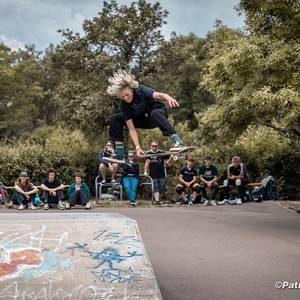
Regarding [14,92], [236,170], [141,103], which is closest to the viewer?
[141,103]

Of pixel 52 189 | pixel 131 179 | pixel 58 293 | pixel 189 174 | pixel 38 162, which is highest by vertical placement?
pixel 38 162

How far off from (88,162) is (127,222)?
493 inches

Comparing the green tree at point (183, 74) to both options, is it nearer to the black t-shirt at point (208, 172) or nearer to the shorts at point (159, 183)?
the black t-shirt at point (208, 172)

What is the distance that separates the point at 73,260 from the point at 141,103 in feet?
9.34

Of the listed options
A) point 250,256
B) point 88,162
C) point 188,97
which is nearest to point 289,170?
point 88,162

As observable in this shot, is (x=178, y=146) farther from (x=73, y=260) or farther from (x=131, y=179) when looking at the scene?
(x=131, y=179)

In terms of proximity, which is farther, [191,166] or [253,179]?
[253,179]

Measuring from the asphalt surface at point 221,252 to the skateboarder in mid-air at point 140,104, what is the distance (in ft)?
5.35

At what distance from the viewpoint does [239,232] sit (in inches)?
360

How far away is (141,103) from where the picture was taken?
23.8ft

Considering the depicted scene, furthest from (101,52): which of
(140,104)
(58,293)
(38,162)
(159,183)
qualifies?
(58,293)

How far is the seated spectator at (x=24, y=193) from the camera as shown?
42.4 feet

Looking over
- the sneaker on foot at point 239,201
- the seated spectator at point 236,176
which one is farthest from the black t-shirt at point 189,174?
the sneaker on foot at point 239,201

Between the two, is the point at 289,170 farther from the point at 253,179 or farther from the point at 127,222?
the point at 127,222
